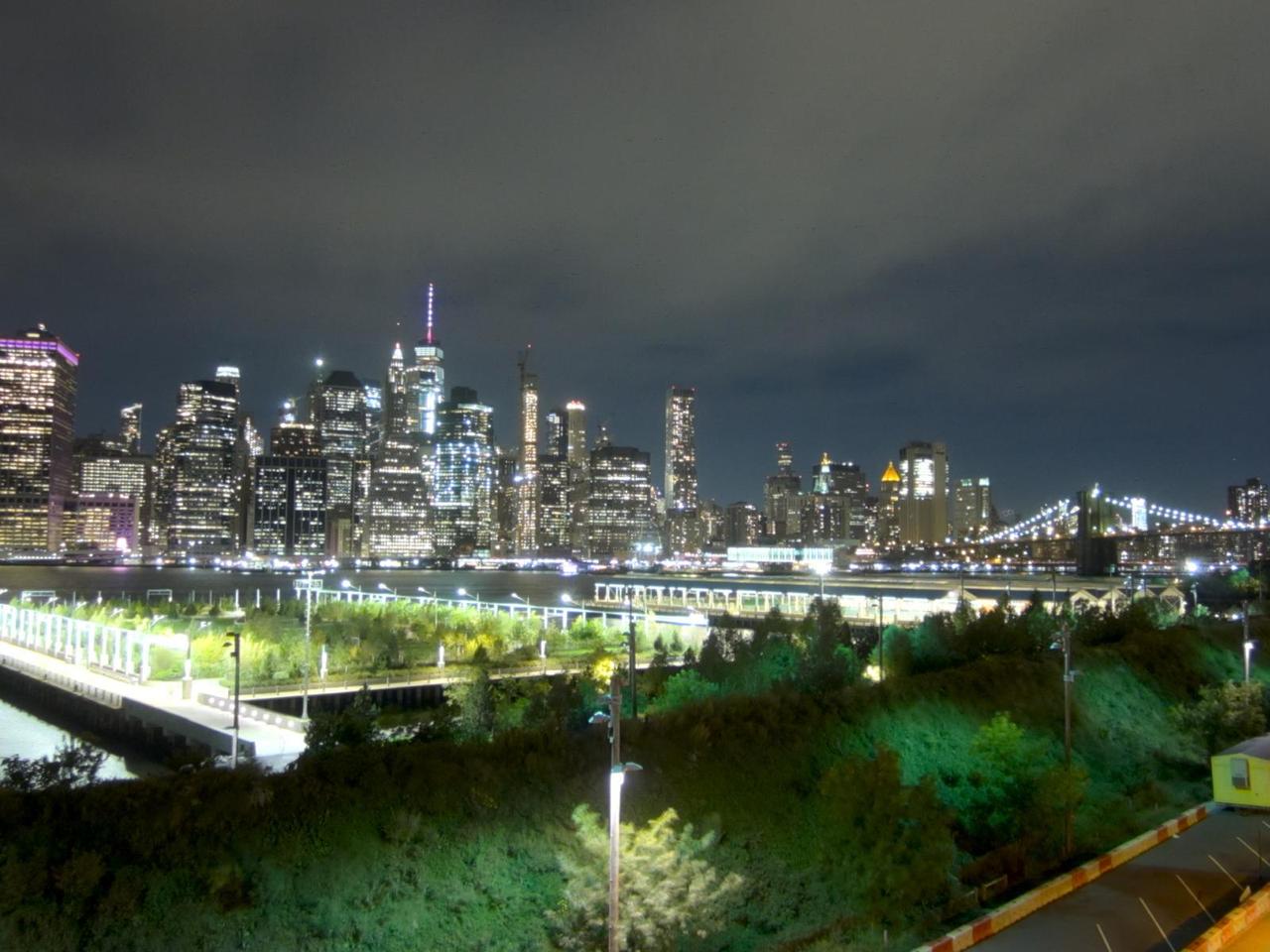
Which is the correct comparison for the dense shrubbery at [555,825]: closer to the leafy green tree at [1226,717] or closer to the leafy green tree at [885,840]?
the leafy green tree at [885,840]

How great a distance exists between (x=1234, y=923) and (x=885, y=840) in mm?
4041

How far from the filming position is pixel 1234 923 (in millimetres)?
11789

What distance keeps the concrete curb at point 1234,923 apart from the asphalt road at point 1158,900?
246mm

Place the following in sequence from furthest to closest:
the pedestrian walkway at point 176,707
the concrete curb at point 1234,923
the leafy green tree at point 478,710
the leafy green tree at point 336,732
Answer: the pedestrian walkway at point 176,707, the leafy green tree at point 478,710, the leafy green tree at point 336,732, the concrete curb at point 1234,923

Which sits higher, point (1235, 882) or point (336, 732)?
point (336, 732)

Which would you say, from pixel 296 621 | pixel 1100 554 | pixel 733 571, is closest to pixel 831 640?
pixel 296 621

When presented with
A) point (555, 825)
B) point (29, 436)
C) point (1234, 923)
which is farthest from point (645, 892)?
point (29, 436)

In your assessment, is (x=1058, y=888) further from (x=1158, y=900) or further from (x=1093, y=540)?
(x=1093, y=540)

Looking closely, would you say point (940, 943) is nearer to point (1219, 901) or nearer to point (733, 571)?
point (1219, 901)

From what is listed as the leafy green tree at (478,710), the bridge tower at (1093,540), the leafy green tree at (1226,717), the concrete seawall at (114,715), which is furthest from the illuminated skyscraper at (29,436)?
the leafy green tree at (1226,717)

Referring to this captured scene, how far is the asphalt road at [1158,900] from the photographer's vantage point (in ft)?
39.9

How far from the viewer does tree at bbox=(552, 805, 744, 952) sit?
1180 cm

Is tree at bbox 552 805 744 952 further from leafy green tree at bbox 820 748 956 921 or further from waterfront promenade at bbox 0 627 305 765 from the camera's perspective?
waterfront promenade at bbox 0 627 305 765

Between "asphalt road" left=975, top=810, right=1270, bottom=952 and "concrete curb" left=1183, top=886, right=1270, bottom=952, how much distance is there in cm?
25
